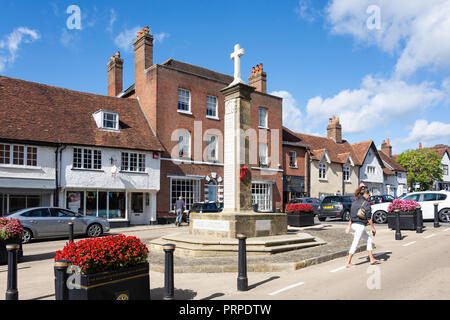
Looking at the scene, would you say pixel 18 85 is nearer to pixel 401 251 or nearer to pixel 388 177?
pixel 401 251

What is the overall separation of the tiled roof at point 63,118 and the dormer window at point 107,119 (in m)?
0.29

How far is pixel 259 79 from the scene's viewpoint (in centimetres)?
3266

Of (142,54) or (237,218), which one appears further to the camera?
(142,54)

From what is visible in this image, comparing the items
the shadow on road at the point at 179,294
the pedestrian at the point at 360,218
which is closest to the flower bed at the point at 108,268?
the shadow on road at the point at 179,294

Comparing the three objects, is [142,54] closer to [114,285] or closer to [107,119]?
[107,119]

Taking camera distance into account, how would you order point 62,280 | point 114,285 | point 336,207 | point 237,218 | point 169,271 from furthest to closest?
point 336,207
point 237,218
point 169,271
point 114,285
point 62,280

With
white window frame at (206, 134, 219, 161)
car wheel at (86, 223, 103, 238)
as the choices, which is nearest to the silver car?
car wheel at (86, 223, 103, 238)

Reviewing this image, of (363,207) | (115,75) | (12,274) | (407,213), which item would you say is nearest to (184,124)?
(115,75)

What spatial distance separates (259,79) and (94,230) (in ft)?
68.6

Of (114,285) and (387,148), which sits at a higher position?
(387,148)

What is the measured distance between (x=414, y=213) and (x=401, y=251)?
5.68 meters

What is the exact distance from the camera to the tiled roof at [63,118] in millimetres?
20031

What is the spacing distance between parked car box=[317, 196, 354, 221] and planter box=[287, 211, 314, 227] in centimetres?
447

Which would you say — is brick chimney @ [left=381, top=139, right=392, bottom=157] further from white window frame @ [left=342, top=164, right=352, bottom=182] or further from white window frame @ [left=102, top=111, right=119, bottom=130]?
white window frame @ [left=102, top=111, right=119, bottom=130]
